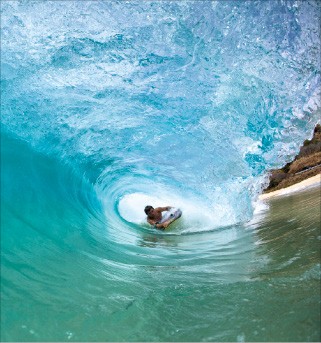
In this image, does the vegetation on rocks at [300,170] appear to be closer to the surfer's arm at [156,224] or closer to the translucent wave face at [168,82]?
the surfer's arm at [156,224]

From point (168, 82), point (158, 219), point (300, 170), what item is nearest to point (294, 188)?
→ point (300, 170)

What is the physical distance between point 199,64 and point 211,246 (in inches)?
127

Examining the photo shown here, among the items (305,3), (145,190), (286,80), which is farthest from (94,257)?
(145,190)

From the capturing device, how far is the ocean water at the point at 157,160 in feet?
8.89

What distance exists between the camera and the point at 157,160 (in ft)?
26.6

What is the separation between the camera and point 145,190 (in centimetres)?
1021

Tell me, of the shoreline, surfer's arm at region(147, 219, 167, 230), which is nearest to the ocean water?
surfer's arm at region(147, 219, 167, 230)

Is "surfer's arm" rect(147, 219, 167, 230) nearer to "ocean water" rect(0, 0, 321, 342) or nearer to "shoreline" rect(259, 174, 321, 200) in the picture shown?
"ocean water" rect(0, 0, 321, 342)

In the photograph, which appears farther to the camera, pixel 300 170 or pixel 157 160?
pixel 300 170

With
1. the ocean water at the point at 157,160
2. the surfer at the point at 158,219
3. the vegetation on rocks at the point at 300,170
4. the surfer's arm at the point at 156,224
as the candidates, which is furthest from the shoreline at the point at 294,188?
the surfer's arm at the point at 156,224

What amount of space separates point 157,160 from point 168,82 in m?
2.39

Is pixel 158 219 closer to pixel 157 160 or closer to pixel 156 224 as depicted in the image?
pixel 156 224

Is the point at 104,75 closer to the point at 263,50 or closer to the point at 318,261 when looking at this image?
the point at 263,50

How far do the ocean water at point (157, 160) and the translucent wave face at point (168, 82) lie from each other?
24 millimetres
